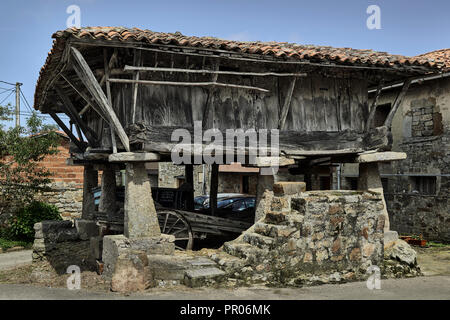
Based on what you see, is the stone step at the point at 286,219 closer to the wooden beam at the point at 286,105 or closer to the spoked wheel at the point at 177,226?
the wooden beam at the point at 286,105

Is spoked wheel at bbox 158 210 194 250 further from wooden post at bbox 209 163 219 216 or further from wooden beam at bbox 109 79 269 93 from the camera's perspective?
wooden beam at bbox 109 79 269 93

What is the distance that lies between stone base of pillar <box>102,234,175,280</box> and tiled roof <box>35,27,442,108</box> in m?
2.87

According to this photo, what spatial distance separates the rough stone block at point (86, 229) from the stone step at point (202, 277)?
14.2 ft

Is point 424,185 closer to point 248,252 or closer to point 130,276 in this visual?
point 248,252

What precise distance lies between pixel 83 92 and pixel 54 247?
331 cm

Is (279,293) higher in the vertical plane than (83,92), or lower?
lower

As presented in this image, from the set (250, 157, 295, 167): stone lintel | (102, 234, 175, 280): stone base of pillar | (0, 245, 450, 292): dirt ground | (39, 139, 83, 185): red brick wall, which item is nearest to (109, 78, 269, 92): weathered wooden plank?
(250, 157, 295, 167): stone lintel

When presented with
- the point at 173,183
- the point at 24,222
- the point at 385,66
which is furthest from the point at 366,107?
the point at 173,183

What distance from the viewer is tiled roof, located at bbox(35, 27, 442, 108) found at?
5582 mm

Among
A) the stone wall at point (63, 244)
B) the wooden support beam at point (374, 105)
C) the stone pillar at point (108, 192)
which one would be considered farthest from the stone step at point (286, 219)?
the stone pillar at point (108, 192)

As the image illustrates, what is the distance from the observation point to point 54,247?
8.45 m

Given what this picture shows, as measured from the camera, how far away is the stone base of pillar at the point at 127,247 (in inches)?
230

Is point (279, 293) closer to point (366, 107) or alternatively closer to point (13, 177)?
point (366, 107)

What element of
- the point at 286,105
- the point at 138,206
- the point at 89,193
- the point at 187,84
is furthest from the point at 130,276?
the point at 89,193
